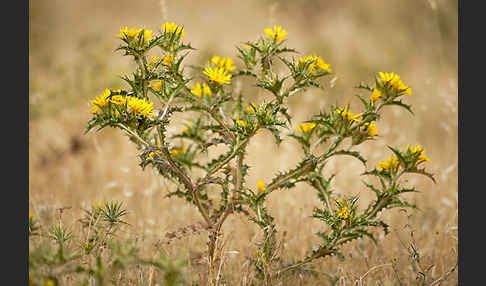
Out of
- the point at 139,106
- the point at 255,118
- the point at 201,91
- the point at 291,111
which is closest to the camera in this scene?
the point at 139,106

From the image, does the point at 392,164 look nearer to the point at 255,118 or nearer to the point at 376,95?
the point at 376,95

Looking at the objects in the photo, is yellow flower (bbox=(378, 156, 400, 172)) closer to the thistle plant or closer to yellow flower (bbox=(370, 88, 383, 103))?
the thistle plant

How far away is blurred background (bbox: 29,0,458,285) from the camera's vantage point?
266cm

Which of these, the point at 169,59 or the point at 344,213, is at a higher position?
the point at 169,59

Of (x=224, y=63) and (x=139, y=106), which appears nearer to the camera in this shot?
(x=139, y=106)

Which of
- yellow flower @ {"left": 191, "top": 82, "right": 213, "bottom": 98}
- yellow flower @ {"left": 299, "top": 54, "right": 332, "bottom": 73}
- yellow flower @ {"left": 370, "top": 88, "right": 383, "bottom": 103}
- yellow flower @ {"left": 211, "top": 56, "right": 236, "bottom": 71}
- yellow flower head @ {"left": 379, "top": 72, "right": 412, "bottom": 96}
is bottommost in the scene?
yellow flower @ {"left": 370, "top": 88, "right": 383, "bottom": 103}

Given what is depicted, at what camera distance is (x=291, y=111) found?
18.0 feet

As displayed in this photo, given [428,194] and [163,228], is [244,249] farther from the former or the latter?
[428,194]

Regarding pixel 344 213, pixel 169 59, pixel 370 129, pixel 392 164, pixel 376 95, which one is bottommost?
pixel 344 213

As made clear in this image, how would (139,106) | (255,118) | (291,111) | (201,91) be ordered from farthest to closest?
(291,111) → (201,91) → (255,118) → (139,106)

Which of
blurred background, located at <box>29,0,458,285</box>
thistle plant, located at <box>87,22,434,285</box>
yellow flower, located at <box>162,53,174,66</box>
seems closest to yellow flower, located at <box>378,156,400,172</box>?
thistle plant, located at <box>87,22,434,285</box>

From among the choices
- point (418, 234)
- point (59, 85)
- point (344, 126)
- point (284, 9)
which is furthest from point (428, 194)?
point (284, 9)

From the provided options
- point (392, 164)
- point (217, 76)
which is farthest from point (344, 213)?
point (217, 76)

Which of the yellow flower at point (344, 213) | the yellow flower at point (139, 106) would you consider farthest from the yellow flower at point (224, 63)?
the yellow flower at point (344, 213)
